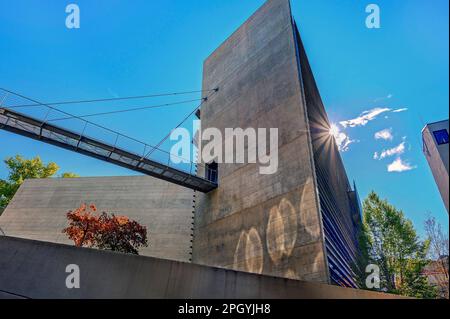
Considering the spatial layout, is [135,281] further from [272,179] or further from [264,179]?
[264,179]

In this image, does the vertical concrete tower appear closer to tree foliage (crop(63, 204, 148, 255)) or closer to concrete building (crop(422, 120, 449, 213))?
tree foliage (crop(63, 204, 148, 255))

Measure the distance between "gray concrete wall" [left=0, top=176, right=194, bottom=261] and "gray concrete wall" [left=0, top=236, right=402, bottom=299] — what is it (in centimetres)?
1690

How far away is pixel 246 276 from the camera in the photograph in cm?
626

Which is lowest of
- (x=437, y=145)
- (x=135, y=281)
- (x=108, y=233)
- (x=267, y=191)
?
(x=135, y=281)

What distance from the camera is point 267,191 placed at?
12867 millimetres

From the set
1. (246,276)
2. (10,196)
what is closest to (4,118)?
(246,276)

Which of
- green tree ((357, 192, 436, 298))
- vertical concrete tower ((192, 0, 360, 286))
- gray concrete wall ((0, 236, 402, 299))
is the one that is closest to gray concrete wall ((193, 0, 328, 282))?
vertical concrete tower ((192, 0, 360, 286))

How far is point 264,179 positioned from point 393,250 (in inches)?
273

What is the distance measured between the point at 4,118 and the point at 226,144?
36.3ft

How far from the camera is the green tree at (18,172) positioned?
1207 inches

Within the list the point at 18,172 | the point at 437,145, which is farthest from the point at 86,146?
the point at 18,172

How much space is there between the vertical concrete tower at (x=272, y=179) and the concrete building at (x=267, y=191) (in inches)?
2.0

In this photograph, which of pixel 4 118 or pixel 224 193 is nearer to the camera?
pixel 4 118
